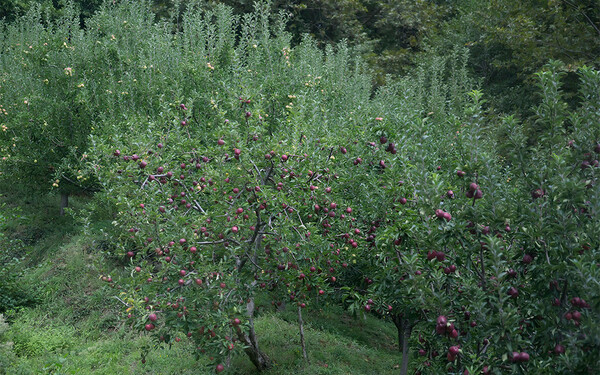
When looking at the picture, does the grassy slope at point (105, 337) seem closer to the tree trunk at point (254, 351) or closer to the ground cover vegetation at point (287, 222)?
the ground cover vegetation at point (287, 222)

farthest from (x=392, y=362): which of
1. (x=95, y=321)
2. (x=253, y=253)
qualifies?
(x=95, y=321)

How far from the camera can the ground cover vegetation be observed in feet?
10.6

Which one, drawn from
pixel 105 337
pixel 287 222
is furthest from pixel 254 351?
pixel 105 337

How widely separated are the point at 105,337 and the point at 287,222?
5264 millimetres

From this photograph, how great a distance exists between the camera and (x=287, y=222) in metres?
4.39

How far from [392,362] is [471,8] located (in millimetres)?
16300

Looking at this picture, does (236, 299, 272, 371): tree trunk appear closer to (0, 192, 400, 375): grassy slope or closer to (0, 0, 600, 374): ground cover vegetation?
(0, 0, 600, 374): ground cover vegetation

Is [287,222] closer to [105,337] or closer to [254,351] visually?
[254,351]

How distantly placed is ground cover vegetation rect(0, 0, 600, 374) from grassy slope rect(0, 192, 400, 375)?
0.04 metres

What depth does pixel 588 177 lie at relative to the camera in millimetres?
3254

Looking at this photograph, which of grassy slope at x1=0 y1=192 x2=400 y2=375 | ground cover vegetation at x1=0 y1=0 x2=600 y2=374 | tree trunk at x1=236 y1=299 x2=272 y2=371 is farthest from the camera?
grassy slope at x1=0 y1=192 x2=400 y2=375

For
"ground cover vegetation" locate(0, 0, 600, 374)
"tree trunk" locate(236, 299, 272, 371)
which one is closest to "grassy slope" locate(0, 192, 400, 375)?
"ground cover vegetation" locate(0, 0, 600, 374)

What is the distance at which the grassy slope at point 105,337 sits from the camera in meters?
6.80

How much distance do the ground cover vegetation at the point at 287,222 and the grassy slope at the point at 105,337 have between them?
0.14 feet
